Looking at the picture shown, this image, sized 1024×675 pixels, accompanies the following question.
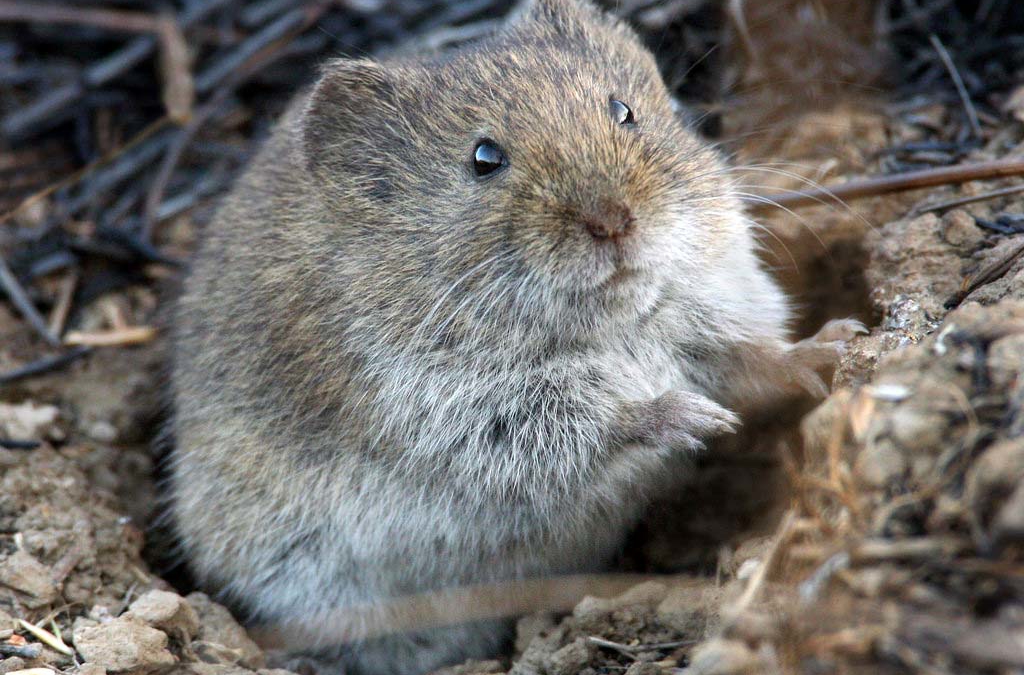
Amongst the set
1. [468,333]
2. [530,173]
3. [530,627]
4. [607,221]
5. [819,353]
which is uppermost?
[530,173]

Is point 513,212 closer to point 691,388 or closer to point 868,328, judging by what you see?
point 691,388

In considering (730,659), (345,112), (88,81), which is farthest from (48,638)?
(88,81)

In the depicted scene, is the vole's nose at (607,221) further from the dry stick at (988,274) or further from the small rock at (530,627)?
the small rock at (530,627)

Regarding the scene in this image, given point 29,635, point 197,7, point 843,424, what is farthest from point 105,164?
point 843,424

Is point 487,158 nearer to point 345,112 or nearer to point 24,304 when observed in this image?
point 345,112

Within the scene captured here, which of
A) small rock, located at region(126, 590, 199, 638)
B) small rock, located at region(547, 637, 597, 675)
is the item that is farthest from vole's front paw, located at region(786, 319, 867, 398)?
small rock, located at region(126, 590, 199, 638)

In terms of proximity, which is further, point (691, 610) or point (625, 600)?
point (625, 600)
